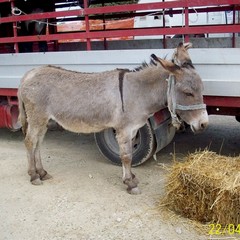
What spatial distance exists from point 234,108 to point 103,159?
192 cm

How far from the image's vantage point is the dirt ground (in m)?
3.51

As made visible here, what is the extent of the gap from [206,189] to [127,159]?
42.0 inches

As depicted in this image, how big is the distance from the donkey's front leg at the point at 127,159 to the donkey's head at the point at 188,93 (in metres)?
0.66

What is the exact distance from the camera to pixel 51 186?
180 inches

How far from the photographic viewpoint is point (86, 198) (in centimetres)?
420

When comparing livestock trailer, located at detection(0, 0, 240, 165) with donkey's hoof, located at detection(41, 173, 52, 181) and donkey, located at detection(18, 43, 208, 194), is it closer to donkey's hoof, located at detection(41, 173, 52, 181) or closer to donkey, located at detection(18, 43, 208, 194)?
donkey, located at detection(18, 43, 208, 194)

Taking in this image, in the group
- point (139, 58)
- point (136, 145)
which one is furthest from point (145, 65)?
point (136, 145)

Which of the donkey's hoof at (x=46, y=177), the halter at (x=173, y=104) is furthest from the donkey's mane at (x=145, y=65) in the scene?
the donkey's hoof at (x=46, y=177)

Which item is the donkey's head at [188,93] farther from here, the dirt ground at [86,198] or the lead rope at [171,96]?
the dirt ground at [86,198]

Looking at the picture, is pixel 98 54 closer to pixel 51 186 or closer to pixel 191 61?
pixel 191 61

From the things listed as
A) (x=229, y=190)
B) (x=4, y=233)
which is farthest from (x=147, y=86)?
(x=4, y=233)

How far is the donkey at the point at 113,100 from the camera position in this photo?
388cm

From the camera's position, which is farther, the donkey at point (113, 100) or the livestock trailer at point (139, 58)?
the livestock trailer at point (139, 58)

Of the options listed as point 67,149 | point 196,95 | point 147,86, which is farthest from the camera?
point 67,149
